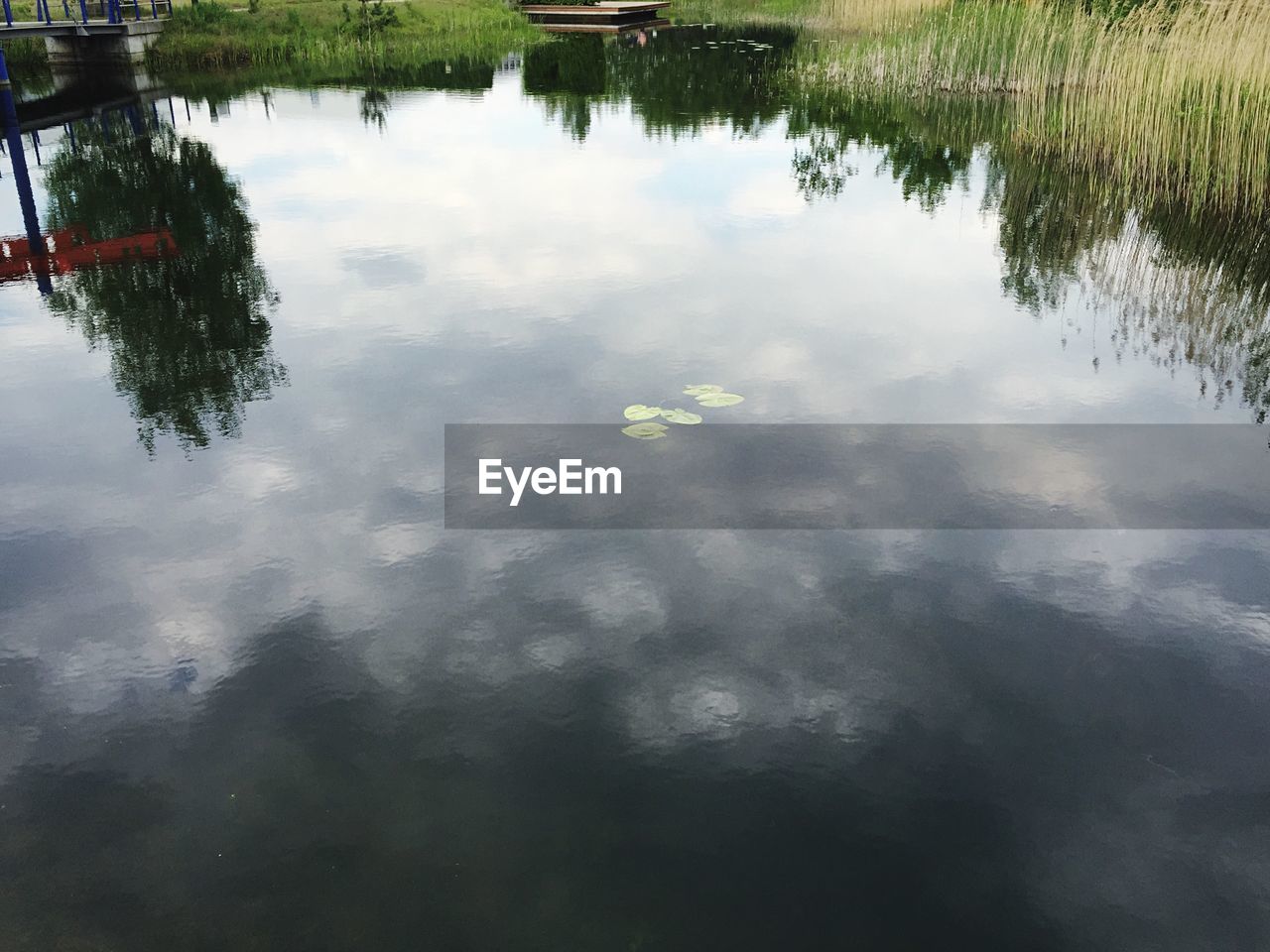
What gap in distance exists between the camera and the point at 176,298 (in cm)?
842

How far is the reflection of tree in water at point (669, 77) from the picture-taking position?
17.8m

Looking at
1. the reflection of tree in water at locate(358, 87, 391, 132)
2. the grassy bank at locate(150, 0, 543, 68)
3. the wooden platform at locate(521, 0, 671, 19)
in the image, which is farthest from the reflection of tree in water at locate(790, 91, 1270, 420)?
the wooden platform at locate(521, 0, 671, 19)

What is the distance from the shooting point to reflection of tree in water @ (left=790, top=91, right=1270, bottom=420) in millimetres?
7402

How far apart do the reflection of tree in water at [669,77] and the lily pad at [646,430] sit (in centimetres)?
1151

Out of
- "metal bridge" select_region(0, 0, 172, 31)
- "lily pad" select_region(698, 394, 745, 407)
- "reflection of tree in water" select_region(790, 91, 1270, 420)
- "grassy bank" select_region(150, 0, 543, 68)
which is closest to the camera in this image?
"lily pad" select_region(698, 394, 745, 407)

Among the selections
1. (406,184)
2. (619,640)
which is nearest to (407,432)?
(619,640)

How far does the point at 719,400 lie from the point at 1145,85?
8496 mm

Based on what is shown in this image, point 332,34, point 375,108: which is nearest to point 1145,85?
point 375,108

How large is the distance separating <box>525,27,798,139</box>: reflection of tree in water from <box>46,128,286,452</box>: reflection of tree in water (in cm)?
685

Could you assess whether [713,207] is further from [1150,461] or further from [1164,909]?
[1164,909]

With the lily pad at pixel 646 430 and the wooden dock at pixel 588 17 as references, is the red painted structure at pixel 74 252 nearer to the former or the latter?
the lily pad at pixel 646 430

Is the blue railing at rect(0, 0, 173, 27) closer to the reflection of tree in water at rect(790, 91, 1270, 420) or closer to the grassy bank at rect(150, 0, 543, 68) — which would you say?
the grassy bank at rect(150, 0, 543, 68)

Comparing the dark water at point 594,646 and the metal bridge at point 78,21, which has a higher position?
the metal bridge at point 78,21

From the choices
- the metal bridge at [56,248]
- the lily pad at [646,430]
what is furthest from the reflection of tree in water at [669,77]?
the lily pad at [646,430]
